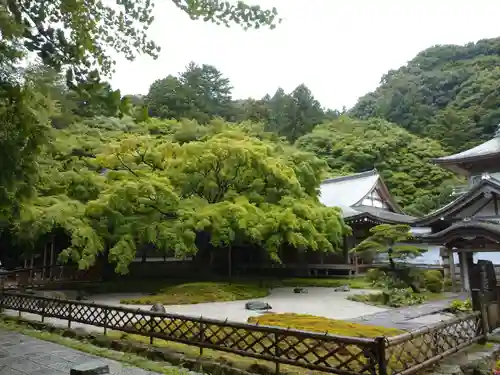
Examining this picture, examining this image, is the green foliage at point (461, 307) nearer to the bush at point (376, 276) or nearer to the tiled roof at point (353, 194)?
the bush at point (376, 276)

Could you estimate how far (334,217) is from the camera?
17.6 metres

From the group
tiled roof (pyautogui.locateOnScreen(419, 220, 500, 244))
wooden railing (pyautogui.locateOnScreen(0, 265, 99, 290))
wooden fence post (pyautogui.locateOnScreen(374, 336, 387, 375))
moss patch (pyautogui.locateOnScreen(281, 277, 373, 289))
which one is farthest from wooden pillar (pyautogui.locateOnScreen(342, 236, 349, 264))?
wooden fence post (pyautogui.locateOnScreen(374, 336, 387, 375))

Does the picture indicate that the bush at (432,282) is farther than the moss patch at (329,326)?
Yes

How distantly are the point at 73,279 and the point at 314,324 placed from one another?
40.5 feet

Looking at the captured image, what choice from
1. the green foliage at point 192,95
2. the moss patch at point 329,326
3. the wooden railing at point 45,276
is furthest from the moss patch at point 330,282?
the green foliage at point 192,95

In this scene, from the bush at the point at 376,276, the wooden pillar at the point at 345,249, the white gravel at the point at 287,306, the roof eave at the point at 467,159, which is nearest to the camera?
the white gravel at the point at 287,306

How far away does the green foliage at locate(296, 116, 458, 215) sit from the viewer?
35.0 metres

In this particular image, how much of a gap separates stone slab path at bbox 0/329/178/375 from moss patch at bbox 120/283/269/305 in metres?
5.87

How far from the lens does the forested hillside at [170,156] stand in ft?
14.7

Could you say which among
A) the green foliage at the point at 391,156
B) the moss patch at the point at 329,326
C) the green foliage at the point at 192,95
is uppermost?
the green foliage at the point at 192,95

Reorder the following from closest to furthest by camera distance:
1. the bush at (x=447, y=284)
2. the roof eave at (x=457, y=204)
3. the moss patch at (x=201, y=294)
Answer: the moss patch at (x=201, y=294)
the roof eave at (x=457, y=204)
the bush at (x=447, y=284)

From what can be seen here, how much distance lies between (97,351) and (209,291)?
8.19 m

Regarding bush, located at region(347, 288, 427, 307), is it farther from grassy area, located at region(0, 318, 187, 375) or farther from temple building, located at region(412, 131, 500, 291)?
grassy area, located at region(0, 318, 187, 375)

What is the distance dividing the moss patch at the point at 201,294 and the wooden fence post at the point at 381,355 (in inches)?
384
